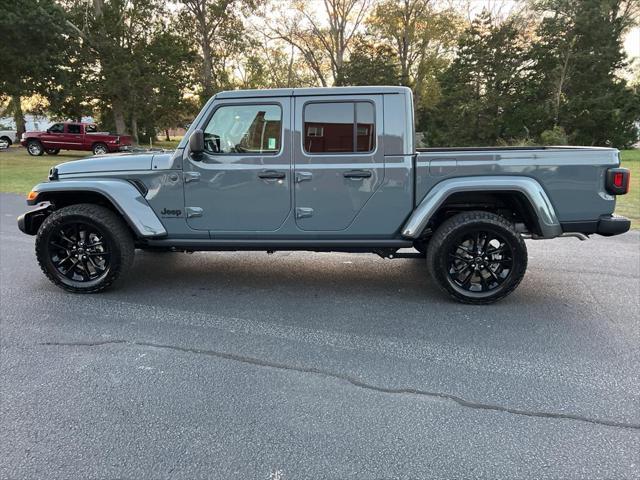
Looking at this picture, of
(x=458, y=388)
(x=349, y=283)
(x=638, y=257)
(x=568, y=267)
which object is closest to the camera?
(x=458, y=388)

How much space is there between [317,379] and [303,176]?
76.8 inches

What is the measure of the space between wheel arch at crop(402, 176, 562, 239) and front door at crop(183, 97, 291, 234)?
3.96 feet

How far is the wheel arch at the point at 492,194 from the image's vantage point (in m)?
4.14

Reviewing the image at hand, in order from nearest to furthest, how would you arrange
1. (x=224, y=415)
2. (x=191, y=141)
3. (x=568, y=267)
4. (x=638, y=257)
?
(x=224, y=415) → (x=191, y=141) → (x=568, y=267) → (x=638, y=257)

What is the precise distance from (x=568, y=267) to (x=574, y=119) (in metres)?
30.2

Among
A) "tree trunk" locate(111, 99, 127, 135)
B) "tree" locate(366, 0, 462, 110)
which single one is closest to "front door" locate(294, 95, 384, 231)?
"tree trunk" locate(111, 99, 127, 135)

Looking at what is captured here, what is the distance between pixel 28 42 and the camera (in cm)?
2145

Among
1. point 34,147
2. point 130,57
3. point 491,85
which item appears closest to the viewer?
point 34,147

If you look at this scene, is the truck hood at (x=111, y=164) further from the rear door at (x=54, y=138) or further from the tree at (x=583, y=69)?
the tree at (x=583, y=69)

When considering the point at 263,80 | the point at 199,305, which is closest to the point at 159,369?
the point at 199,305

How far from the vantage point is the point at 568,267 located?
5531 millimetres

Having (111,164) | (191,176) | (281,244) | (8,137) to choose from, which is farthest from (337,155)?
(8,137)

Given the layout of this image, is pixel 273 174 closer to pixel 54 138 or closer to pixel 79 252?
pixel 79 252

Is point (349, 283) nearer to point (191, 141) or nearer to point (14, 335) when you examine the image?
point (191, 141)
